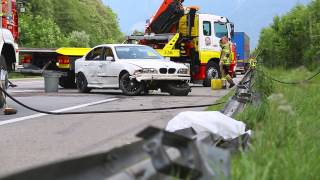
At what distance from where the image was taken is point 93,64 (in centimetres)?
1730

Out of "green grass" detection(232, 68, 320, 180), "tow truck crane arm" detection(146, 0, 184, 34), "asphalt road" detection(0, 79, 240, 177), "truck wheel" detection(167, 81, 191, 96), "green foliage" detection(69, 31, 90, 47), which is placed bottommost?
"asphalt road" detection(0, 79, 240, 177)

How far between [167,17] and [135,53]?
5.87 meters

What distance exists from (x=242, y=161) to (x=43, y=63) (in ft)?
55.6

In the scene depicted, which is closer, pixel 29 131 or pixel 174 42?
pixel 29 131

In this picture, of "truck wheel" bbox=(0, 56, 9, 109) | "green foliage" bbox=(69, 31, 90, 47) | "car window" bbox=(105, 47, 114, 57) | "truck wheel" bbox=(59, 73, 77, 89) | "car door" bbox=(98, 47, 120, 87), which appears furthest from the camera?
"green foliage" bbox=(69, 31, 90, 47)

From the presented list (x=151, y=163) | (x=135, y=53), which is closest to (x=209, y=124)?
(x=151, y=163)

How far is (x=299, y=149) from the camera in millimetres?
4289

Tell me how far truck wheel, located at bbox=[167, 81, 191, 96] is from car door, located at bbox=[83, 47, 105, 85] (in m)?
2.18

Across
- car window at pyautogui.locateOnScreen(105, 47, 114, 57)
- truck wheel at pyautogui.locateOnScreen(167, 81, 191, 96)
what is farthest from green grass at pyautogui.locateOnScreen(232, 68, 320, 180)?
car window at pyautogui.locateOnScreen(105, 47, 114, 57)

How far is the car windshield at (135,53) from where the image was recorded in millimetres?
16688

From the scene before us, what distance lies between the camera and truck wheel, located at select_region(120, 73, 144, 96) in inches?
619

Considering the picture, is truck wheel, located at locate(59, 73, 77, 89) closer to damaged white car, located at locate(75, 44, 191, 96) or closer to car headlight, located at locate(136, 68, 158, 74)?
damaged white car, located at locate(75, 44, 191, 96)

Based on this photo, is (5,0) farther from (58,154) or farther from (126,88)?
(58,154)

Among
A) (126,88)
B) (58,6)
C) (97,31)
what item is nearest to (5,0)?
(126,88)
